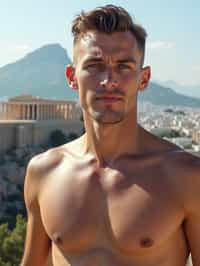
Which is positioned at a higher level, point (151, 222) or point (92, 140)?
point (92, 140)

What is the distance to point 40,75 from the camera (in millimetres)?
147875

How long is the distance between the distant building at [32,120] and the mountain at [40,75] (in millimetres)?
100800

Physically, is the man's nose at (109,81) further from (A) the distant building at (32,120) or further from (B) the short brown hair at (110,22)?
(A) the distant building at (32,120)

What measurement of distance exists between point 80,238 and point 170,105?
16991 cm

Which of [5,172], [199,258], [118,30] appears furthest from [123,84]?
[5,172]

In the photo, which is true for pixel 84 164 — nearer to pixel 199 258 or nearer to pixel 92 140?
pixel 92 140

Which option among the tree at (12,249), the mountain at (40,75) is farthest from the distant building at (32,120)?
the mountain at (40,75)

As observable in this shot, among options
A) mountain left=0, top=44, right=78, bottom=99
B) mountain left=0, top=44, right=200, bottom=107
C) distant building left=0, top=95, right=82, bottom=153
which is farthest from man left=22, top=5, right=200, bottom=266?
mountain left=0, top=44, right=78, bottom=99

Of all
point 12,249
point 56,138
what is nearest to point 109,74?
point 12,249

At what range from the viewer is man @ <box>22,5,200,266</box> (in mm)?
1557

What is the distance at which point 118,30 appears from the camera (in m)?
1.59

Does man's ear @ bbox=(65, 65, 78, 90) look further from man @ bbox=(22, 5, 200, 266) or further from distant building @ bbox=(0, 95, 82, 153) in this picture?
distant building @ bbox=(0, 95, 82, 153)

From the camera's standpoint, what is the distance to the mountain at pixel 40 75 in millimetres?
139812

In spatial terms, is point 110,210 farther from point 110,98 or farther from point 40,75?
point 40,75
